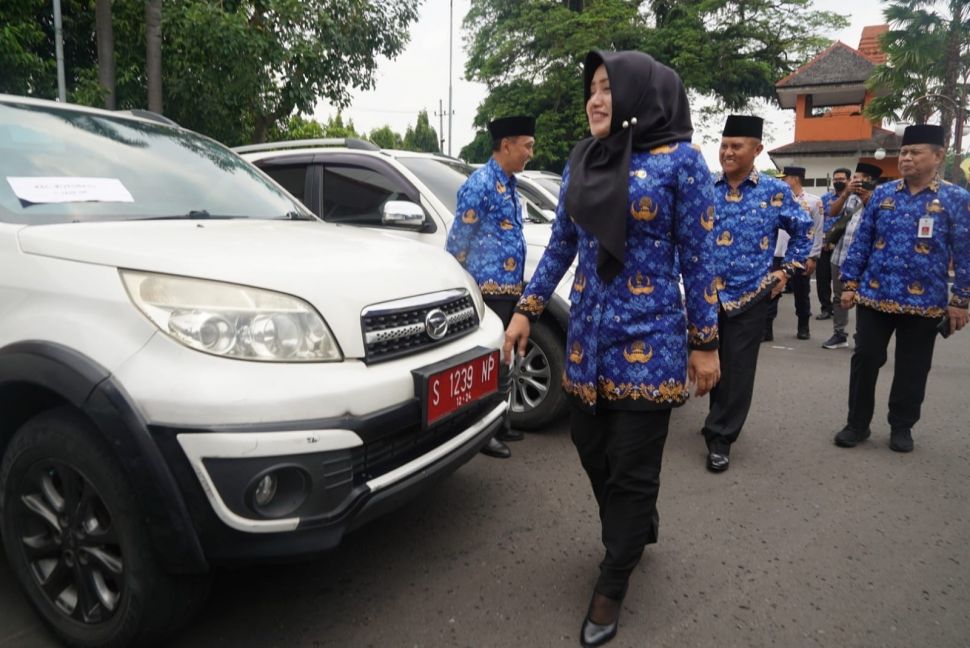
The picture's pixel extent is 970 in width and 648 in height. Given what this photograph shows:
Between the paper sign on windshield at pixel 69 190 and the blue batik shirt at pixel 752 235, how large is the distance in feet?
9.55

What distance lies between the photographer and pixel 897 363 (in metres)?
3.91

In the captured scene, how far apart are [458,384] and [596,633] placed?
2.99 ft

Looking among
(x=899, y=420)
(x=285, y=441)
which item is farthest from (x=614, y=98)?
(x=899, y=420)

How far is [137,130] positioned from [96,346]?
152 cm

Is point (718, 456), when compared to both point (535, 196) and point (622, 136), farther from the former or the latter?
point (535, 196)

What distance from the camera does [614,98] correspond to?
1.97 meters

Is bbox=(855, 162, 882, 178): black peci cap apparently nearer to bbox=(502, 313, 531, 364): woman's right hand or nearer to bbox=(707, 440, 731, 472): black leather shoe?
bbox=(707, 440, 731, 472): black leather shoe

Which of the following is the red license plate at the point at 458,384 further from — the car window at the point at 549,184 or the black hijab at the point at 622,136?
the car window at the point at 549,184

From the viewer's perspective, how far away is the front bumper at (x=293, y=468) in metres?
1.68

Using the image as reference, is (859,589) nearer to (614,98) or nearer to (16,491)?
(614,98)

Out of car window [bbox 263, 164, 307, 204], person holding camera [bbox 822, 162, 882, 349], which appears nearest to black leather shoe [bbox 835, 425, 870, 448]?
person holding camera [bbox 822, 162, 882, 349]

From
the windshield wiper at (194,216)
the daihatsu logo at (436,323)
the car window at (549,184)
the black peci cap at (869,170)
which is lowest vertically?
the daihatsu logo at (436,323)

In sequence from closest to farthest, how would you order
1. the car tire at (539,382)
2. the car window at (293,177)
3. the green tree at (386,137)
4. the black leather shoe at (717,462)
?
1. the black leather shoe at (717,462)
2. the car tire at (539,382)
3. the car window at (293,177)
4. the green tree at (386,137)

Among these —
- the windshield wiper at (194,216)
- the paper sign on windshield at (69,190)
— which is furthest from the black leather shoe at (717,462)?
the paper sign on windshield at (69,190)
